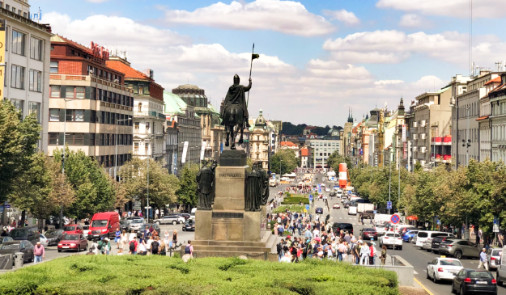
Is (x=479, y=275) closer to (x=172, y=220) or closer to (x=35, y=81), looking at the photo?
(x=35, y=81)

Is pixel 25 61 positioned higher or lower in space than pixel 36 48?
lower

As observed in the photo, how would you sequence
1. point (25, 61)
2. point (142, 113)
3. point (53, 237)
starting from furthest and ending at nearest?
point (142, 113), point (25, 61), point (53, 237)

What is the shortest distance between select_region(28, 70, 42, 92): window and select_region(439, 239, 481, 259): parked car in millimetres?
38304

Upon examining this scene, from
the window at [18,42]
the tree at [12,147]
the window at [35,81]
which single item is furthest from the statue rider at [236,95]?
the window at [35,81]

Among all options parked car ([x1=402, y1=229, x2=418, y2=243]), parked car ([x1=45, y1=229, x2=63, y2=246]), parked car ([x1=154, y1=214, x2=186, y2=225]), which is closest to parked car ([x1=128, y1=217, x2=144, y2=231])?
parked car ([x1=45, y1=229, x2=63, y2=246])

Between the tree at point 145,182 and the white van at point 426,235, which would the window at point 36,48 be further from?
the white van at point 426,235

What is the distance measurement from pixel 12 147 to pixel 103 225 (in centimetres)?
1559

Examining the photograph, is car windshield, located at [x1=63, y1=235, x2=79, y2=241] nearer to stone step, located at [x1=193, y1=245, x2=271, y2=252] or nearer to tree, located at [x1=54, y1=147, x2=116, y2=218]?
tree, located at [x1=54, y1=147, x2=116, y2=218]

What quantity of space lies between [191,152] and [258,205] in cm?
14211

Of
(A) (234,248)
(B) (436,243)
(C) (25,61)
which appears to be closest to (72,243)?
(A) (234,248)

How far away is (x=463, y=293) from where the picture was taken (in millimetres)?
35250

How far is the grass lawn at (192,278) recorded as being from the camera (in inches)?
807

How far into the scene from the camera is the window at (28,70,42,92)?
75.2 m

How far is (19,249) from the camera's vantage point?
143 feet
